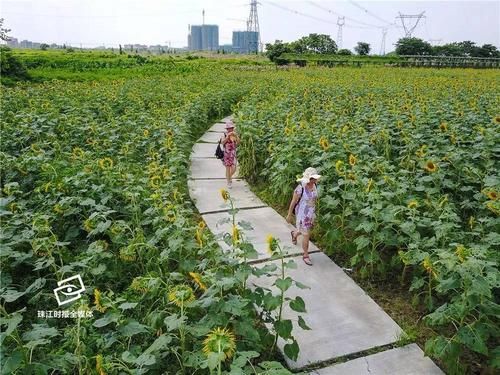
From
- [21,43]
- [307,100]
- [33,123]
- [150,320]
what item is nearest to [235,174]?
[33,123]

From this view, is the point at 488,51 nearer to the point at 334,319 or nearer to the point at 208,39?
the point at 334,319

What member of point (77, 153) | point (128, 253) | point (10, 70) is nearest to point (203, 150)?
point (77, 153)

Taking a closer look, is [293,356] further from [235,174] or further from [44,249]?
[235,174]

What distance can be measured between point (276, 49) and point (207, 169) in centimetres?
4095

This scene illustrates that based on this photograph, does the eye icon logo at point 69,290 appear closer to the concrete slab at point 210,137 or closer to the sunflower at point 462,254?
the sunflower at point 462,254

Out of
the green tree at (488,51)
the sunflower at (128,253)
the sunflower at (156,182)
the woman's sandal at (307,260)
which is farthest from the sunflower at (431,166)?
the green tree at (488,51)

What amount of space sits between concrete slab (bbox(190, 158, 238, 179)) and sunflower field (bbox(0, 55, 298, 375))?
26.9 inches

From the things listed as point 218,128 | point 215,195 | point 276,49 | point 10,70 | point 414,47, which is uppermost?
point 414,47

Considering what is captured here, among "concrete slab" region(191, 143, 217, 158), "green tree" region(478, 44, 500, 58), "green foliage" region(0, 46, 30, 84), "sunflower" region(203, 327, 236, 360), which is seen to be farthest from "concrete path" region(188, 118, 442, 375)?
"green tree" region(478, 44, 500, 58)

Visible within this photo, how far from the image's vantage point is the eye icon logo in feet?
9.64

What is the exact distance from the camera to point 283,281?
258cm

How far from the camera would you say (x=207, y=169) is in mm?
7414

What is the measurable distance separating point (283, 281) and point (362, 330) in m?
0.99

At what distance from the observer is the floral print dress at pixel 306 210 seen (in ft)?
13.8
